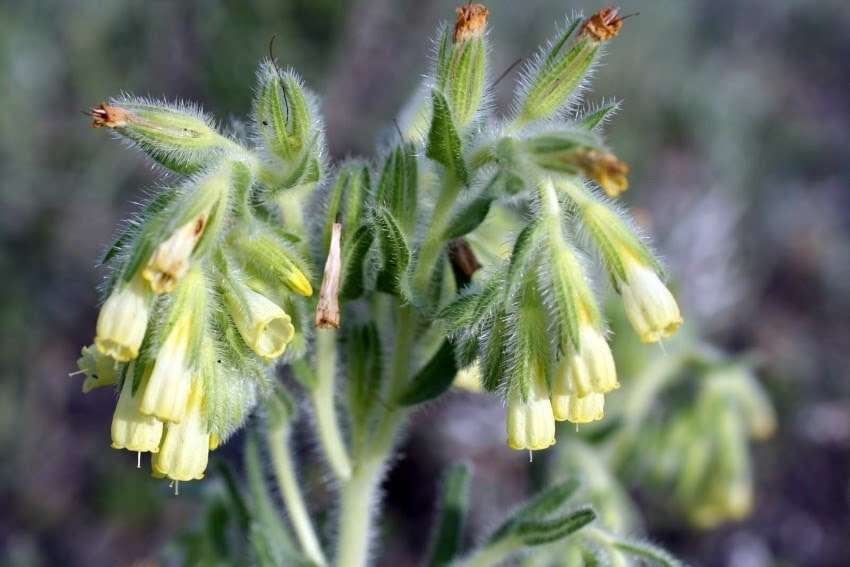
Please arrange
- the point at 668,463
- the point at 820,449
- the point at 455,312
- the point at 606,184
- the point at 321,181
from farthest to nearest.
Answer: the point at 820,449
the point at 668,463
the point at 321,181
the point at 455,312
the point at 606,184

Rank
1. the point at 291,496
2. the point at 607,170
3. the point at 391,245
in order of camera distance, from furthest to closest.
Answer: the point at 291,496 < the point at 391,245 < the point at 607,170

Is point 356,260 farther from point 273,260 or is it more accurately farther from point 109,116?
point 109,116

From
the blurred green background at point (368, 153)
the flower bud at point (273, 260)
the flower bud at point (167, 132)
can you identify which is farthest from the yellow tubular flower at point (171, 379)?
the blurred green background at point (368, 153)

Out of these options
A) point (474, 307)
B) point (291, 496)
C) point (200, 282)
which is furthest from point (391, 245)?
point (291, 496)

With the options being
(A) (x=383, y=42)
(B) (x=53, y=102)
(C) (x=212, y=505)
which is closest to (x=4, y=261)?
(B) (x=53, y=102)

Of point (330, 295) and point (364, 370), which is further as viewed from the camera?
point (364, 370)

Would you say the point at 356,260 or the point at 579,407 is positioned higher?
the point at 356,260

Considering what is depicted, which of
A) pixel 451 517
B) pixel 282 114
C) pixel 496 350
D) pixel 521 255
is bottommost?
pixel 451 517

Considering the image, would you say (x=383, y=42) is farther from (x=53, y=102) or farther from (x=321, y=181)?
(x=321, y=181)
